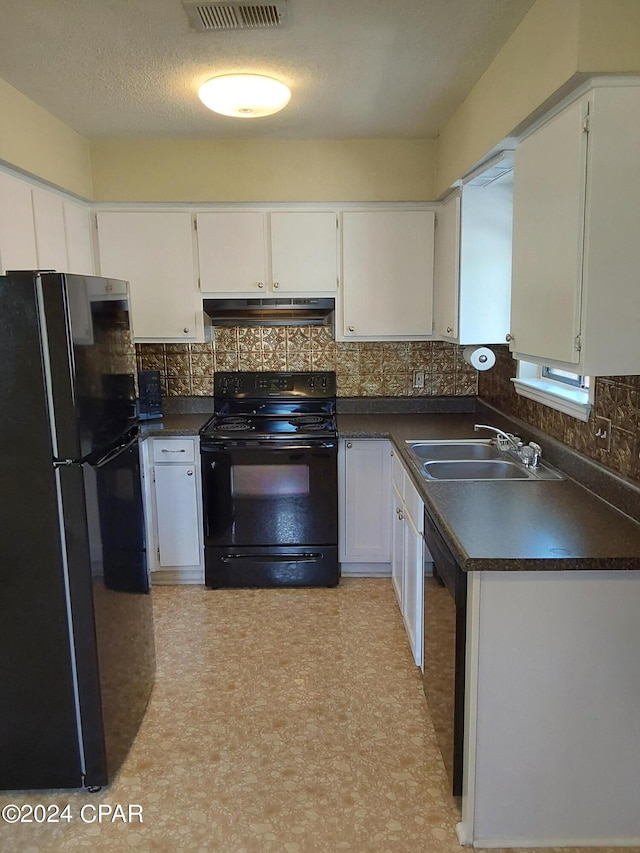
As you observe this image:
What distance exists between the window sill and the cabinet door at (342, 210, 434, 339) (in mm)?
815

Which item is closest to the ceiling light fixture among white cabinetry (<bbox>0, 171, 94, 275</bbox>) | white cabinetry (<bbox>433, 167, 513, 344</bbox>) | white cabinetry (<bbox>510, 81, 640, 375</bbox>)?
white cabinetry (<bbox>0, 171, 94, 275</bbox>)

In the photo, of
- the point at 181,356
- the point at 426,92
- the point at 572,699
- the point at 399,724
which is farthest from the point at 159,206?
the point at 572,699

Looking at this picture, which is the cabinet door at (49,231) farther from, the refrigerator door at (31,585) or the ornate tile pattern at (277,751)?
the ornate tile pattern at (277,751)

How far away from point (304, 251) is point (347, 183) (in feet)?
1.45

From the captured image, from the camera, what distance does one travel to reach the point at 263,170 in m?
3.48

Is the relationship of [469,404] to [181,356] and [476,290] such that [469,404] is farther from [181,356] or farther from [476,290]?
[181,356]

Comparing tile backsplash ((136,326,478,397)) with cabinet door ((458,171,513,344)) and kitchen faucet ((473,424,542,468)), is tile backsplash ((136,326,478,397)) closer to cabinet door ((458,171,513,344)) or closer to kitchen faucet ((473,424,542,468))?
cabinet door ((458,171,513,344))

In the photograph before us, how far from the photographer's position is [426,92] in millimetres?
2717

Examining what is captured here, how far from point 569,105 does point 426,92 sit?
3.66ft

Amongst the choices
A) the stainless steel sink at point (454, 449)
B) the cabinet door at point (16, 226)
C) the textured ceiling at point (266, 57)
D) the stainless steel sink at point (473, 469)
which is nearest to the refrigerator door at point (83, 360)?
the cabinet door at point (16, 226)

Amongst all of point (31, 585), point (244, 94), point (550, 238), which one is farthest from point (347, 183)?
point (31, 585)

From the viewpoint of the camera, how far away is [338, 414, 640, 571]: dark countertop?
1672mm

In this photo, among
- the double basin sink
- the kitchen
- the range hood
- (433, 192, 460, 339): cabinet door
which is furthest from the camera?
the range hood

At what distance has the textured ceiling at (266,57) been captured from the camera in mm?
1975
